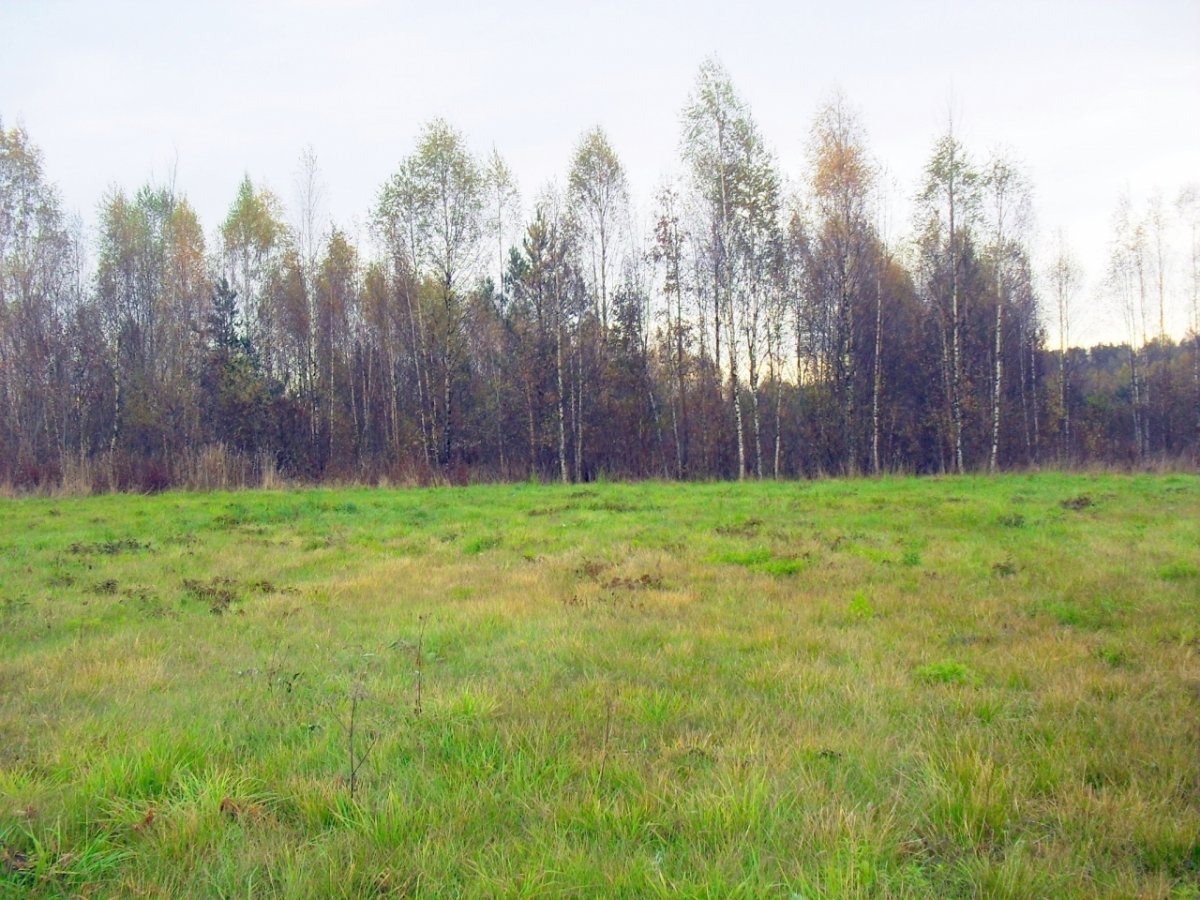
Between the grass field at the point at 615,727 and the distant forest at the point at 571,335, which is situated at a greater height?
the distant forest at the point at 571,335

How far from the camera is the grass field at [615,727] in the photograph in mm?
2322

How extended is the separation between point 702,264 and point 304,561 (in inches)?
→ 855

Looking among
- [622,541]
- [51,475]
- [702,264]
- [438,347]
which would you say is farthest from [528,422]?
[622,541]

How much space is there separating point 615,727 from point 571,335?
2603cm

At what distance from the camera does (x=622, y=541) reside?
9680mm

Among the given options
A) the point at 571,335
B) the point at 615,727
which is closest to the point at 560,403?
the point at 571,335

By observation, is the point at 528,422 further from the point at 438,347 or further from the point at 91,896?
the point at 91,896

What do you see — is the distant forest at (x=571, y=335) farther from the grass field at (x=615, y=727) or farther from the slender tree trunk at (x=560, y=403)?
the grass field at (x=615, y=727)

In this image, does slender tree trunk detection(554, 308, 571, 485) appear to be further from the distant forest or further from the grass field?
the grass field

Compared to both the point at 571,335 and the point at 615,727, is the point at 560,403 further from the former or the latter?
the point at 615,727

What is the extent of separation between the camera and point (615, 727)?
3.44 meters

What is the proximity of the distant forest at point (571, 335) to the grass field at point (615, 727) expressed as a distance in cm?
1669

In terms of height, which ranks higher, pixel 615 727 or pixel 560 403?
pixel 560 403

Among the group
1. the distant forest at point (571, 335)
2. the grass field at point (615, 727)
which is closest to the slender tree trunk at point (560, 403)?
the distant forest at point (571, 335)
